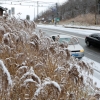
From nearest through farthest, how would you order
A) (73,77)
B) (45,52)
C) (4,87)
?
(4,87) < (73,77) < (45,52)

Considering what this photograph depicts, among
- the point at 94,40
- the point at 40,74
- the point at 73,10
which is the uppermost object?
the point at 73,10

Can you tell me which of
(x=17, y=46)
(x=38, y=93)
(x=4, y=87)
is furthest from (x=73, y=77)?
(x=17, y=46)

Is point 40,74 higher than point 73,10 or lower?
lower

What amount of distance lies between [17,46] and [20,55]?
3.14 ft

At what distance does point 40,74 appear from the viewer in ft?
13.9

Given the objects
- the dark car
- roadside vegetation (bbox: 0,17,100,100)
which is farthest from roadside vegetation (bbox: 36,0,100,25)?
roadside vegetation (bbox: 0,17,100,100)

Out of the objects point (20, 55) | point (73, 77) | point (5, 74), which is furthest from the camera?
point (20, 55)

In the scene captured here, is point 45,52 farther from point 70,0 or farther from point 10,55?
point 70,0

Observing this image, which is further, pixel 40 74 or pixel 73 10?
pixel 73 10

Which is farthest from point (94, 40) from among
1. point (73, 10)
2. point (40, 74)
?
point (73, 10)

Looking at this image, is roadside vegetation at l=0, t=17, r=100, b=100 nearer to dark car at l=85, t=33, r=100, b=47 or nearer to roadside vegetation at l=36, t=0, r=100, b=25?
dark car at l=85, t=33, r=100, b=47

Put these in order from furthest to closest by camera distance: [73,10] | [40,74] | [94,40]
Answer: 1. [73,10]
2. [94,40]
3. [40,74]

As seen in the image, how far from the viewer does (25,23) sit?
8.16m

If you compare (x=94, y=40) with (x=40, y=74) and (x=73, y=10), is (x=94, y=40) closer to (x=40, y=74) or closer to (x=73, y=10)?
(x=40, y=74)
